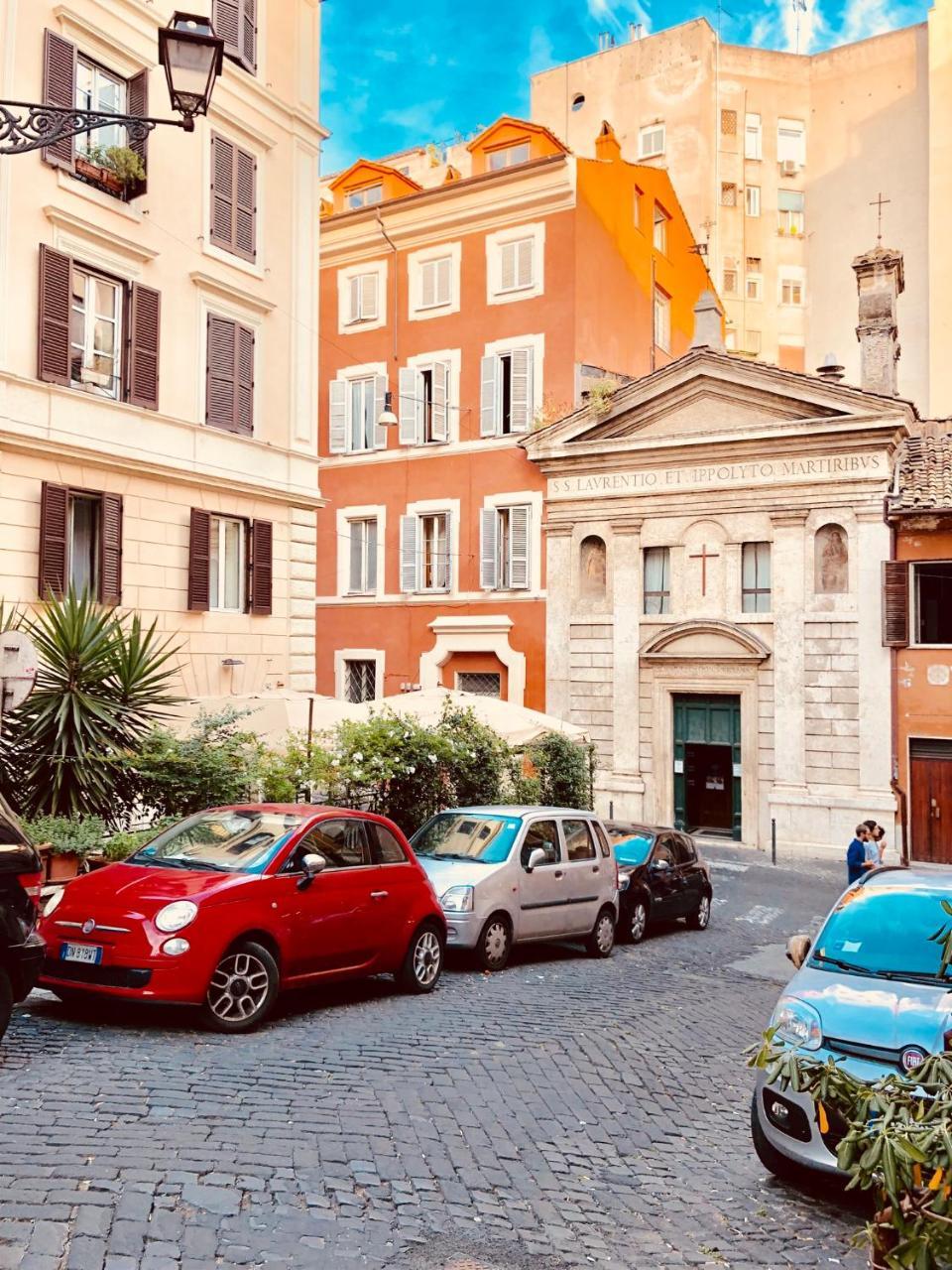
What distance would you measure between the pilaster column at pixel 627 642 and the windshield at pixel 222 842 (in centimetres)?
1874

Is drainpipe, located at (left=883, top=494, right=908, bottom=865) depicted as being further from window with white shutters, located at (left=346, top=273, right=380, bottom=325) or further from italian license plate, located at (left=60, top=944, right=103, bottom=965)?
italian license plate, located at (left=60, top=944, right=103, bottom=965)

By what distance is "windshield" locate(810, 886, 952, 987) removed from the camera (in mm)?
6547

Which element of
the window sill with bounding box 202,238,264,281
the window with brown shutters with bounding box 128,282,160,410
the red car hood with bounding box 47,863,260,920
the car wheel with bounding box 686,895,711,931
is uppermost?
the window sill with bounding box 202,238,264,281

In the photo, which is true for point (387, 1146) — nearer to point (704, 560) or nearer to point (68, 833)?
point (68, 833)

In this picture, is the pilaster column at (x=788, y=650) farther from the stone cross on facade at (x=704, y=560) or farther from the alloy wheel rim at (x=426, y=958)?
the alloy wheel rim at (x=426, y=958)

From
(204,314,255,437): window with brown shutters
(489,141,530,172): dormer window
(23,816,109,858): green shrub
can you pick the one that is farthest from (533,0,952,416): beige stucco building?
(23,816,109,858): green shrub

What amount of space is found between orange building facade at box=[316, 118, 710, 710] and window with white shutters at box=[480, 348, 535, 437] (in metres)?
0.05

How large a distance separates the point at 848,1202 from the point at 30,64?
52.5ft

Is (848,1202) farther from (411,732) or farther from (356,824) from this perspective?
(411,732)

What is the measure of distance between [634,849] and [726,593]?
12090 mm

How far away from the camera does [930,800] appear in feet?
77.8

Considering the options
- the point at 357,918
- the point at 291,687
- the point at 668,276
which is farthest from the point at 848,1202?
the point at 668,276

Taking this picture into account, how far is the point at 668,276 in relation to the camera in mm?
33625

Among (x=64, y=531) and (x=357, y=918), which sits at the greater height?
(x=64, y=531)
